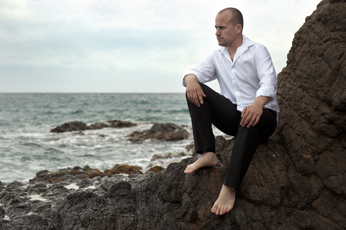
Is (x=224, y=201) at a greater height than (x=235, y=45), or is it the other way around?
(x=235, y=45)

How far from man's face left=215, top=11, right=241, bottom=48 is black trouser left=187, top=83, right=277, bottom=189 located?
0.59 metres

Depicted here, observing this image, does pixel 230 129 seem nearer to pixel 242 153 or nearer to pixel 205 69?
pixel 242 153

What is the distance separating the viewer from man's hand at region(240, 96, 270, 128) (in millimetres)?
2869

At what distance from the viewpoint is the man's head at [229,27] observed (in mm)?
3234

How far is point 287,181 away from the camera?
9.86ft

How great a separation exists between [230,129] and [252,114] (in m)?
0.53

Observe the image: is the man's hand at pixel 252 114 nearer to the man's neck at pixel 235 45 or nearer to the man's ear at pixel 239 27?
the man's neck at pixel 235 45

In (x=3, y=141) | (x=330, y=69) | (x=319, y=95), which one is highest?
(x=330, y=69)

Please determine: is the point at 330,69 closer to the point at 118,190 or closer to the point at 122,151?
the point at 118,190

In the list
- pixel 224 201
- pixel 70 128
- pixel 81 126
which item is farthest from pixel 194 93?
pixel 81 126

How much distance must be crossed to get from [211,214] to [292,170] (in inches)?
40.2

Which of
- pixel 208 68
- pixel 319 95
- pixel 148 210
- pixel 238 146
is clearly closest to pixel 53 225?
pixel 148 210

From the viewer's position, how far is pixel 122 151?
11211 mm

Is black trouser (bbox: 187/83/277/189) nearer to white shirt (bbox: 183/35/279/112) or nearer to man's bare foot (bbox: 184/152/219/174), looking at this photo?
man's bare foot (bbox: 184/152/219/174)
